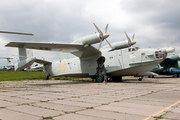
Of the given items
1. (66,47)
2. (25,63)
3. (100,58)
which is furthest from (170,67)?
(25,63)

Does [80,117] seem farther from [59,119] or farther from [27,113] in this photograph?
[27,113]

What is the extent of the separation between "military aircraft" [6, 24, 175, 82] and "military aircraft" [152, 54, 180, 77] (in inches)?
527

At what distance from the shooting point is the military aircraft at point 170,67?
1169 inches

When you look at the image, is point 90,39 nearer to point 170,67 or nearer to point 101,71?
point 101,71

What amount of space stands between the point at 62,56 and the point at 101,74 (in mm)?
7673

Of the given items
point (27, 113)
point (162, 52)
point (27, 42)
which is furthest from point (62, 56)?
point (27, 113)

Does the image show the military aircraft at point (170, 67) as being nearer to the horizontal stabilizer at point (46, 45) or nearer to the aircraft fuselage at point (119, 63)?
the aircraft fuselage at point (119, 63)

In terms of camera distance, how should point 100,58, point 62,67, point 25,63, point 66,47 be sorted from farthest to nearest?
1. point 62,67
2. point 100,58
3. point 66,47
4. point 25,63

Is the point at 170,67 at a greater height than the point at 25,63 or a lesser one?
lesser

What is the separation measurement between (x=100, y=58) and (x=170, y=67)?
20920 millimetres

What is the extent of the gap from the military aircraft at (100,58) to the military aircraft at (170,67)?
1339 cm

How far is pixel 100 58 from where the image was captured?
1844cm

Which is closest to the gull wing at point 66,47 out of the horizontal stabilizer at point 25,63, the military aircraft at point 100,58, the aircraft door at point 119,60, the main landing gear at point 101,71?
the military aircraft at point 100,58

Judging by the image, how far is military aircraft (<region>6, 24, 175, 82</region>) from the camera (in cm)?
1499
